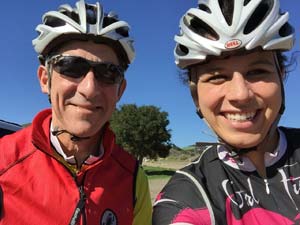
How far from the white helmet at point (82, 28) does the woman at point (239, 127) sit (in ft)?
3.27

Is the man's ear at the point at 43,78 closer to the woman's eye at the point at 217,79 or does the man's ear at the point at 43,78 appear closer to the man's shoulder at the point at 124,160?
the man's shoulder at the point at 124,160

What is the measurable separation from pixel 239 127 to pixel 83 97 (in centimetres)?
145

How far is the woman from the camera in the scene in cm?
238

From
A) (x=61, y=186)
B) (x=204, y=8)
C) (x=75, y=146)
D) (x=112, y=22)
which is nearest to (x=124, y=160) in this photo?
(x=75, y=146)

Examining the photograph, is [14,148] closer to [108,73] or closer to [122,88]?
[108,73]

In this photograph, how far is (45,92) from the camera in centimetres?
383

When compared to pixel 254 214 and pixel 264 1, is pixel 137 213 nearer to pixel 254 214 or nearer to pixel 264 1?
pixel 254 214

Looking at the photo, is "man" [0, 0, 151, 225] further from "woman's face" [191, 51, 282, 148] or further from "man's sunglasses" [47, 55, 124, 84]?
"woman's face" [191, 51, 282, 148]

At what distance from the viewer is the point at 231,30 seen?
2717 millimetres

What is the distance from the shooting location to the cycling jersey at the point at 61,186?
3.19m

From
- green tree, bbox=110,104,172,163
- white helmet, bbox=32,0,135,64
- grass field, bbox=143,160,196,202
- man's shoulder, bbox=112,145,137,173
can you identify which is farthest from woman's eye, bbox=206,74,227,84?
green tree, bbox=110,104,172,163

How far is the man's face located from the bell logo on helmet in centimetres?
134

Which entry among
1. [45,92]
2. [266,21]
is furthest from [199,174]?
[45,92]

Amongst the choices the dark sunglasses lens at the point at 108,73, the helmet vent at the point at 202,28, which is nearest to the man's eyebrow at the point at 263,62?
the helmet vent at the point at 202,28
